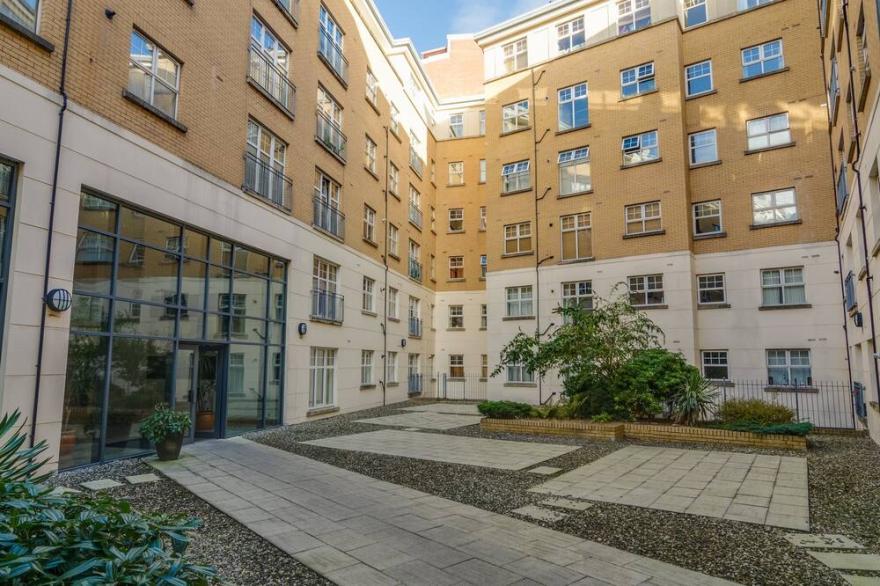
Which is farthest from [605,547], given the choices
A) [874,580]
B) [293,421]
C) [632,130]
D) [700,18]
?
[700,18]

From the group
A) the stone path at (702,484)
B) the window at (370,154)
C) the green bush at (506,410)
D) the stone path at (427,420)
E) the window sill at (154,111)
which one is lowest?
the stone path at (427,420)

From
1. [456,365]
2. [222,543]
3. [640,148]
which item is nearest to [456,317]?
[456,365]

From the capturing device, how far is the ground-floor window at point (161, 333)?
29.6 ft

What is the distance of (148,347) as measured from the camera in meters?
10.4

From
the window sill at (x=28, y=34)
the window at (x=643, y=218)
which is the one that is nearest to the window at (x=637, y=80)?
the window at (x=643, y=218)

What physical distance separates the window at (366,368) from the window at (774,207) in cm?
1542

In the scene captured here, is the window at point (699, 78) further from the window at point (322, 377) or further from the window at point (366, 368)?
the window at point (322, 377)

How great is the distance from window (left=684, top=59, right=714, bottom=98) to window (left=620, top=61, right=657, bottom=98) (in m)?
1.35

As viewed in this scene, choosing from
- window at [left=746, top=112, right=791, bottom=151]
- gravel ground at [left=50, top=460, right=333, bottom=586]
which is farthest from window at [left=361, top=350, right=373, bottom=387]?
window at [left=746, top=112, right=791, bottom=151]

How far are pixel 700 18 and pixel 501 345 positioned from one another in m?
15.4

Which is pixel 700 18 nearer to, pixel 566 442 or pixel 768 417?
pixel 768 417

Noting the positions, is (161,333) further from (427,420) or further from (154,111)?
(427,420)

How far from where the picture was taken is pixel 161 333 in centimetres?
1078

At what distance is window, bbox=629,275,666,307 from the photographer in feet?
63.1
